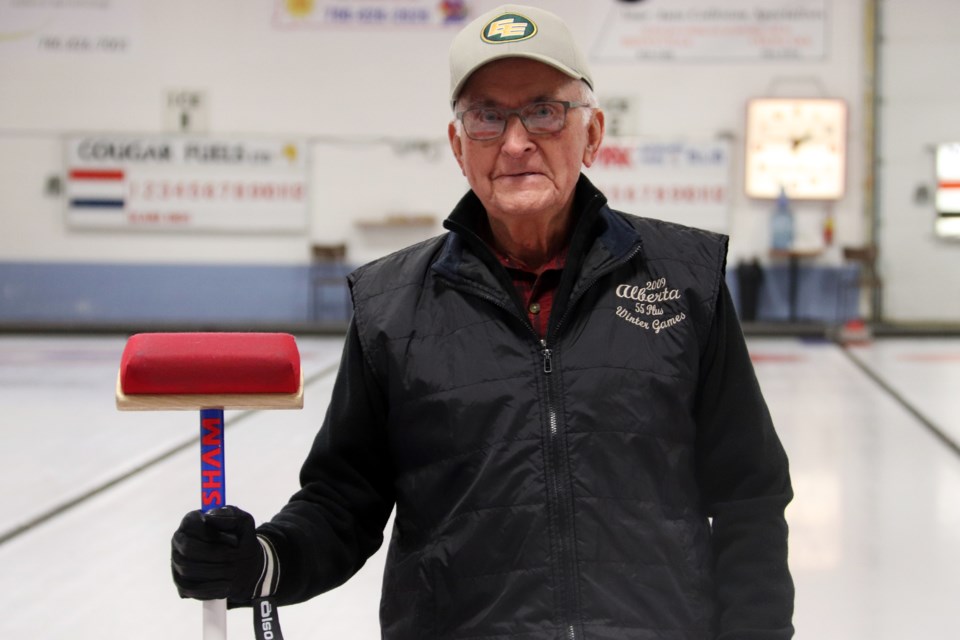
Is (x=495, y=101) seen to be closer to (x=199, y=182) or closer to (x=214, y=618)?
(x=214, y=618)

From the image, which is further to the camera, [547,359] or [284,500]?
[284,500]

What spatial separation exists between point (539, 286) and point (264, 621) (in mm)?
555

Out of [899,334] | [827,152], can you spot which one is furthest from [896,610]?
[827,152]

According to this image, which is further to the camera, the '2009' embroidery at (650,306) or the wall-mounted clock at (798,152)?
the wall-mounted clock at (798,152)

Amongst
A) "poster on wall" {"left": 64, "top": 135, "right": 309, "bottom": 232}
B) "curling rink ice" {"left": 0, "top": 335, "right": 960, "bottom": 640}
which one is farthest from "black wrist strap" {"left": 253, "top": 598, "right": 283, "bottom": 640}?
"poster on wall" {"left": 64, "top": 135, "right": 309, "bottom": 232}

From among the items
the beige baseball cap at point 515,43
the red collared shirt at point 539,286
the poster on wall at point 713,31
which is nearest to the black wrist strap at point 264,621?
the red collared shirt at point 539,286

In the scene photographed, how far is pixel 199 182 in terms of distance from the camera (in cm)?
981

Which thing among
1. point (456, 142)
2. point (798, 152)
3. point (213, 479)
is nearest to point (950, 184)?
point (798, 152)

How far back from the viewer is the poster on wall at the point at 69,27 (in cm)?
991

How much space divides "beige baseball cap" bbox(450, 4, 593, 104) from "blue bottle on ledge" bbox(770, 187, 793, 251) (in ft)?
27.6

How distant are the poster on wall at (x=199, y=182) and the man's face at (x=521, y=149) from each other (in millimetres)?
8649

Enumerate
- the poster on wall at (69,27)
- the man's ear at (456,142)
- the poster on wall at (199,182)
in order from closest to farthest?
the man's ear at (456,142), the poster on wall at (199,182), the poster on wall at (69,27)

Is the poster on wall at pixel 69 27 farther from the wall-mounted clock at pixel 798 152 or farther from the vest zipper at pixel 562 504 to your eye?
the vest zipper at pixel 562 504

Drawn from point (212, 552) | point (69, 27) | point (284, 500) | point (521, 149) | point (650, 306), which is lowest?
point (284, 500)
